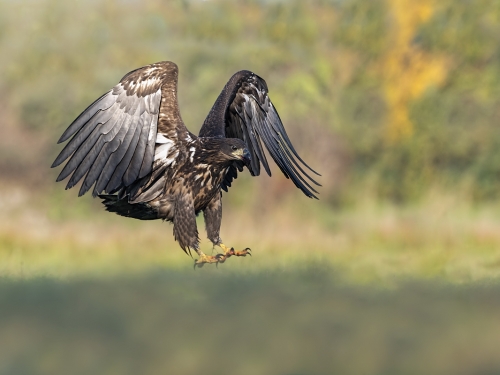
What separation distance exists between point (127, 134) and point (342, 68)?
56.3 ft

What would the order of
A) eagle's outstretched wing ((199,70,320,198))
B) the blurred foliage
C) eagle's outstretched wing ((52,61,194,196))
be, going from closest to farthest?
eagle's outstretched wing ((52,61,194,196)), eagle's outstretched wing ((199,70,320,198)), the blurred foliage

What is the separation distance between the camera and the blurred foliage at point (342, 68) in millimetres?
23656

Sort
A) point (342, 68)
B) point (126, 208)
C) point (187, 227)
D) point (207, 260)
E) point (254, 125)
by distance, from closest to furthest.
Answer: point (207, 260)
point (187, 227)
point (126, 208)
point (254, 125)
point (342, 68)

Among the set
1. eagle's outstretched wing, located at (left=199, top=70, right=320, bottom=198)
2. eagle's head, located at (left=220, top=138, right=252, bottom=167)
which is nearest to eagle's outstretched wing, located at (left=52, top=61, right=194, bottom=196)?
eagle's head, located at (left=220, top=138, right=252, bottom=167)

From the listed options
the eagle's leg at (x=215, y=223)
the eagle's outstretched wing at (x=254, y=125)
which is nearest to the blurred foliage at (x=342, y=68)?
the eagle's outstretched wing at (x=254, y=125)

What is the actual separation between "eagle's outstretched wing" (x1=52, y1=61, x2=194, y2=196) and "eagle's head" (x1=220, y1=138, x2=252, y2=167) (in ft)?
1.17

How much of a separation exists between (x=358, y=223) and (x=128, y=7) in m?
7.95

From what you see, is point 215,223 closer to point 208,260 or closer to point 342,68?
point 208,260

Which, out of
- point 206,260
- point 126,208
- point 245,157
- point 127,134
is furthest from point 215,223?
point 127,134

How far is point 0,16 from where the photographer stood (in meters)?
25.8

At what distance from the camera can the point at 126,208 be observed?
9070mm

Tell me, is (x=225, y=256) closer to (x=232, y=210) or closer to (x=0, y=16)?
(x=232, y=210)

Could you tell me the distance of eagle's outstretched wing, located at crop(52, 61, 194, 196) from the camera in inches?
342

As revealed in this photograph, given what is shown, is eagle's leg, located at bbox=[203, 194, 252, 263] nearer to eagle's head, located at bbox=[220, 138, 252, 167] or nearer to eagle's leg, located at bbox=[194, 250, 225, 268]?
eagle's leg, located at bbox=[194, 250, 225, 268]
